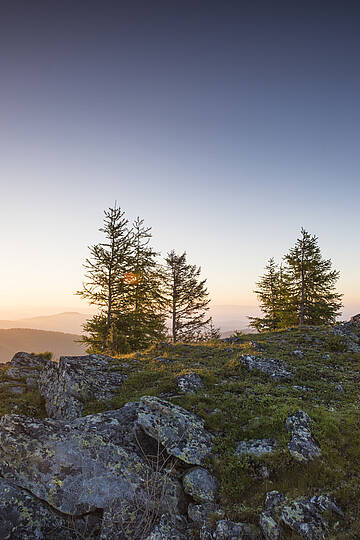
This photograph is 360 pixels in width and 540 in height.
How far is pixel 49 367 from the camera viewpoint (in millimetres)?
10305

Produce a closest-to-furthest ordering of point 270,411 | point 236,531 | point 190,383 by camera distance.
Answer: point 236,531
point 270,411
point 190,383

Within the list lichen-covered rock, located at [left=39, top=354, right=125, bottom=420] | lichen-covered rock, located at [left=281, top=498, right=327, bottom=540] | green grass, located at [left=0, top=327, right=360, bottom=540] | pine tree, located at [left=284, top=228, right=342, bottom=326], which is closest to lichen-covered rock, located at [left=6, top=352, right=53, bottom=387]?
green grass, located at [left=0, top=327, right=360, bottom=540]

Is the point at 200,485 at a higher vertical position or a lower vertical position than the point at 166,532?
higher

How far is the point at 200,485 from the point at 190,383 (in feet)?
13.4

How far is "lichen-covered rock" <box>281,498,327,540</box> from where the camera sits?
453 centimetres

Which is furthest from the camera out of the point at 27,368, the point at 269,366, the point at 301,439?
the point at 27,368

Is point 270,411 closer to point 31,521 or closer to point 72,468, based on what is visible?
point 72,468

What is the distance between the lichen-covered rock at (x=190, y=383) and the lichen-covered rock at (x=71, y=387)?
8.21 ft

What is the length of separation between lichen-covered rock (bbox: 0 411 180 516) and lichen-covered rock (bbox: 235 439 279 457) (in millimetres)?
1781

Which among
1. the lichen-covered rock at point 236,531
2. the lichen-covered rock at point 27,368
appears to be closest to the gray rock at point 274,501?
the lichen-covered rock at point 236,531

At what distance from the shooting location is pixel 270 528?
15.6 feet

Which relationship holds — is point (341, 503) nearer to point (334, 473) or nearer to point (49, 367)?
point (334, 473)

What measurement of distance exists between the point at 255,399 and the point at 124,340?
1522 centimetres

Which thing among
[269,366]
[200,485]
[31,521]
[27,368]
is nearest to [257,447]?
[200,485]
